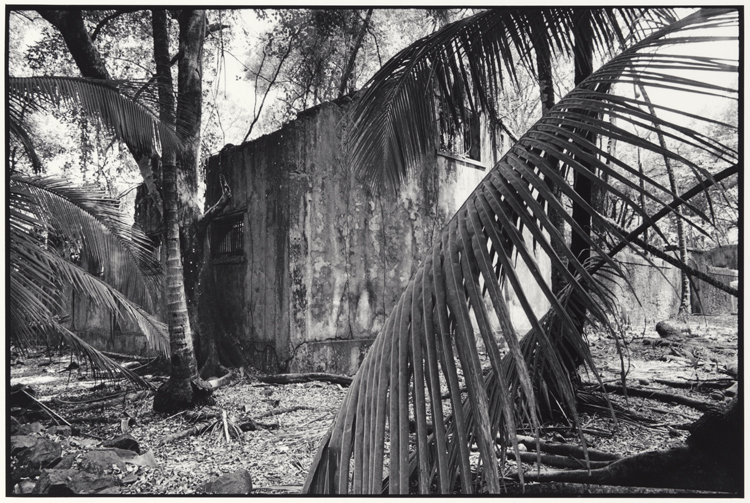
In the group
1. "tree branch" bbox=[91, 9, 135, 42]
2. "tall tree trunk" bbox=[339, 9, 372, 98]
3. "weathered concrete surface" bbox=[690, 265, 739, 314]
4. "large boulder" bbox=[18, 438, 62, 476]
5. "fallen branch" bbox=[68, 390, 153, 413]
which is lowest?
"large boulder" bbox=[18, 438, 62, 476]

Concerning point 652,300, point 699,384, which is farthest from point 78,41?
point 652,300

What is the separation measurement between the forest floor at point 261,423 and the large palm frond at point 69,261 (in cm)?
16

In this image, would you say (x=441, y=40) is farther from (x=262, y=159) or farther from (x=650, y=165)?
(x=262, y=159)

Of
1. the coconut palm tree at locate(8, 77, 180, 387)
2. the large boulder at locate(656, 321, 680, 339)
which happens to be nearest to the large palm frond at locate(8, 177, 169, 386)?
the coconut palm tree at locate(8, 77, 180, 387)

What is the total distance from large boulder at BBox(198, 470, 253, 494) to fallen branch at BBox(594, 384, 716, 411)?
147 centimetres

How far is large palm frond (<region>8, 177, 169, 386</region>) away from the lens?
160cm

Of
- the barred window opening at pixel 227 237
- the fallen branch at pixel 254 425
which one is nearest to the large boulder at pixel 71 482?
the fallen branch at pixel 254 425

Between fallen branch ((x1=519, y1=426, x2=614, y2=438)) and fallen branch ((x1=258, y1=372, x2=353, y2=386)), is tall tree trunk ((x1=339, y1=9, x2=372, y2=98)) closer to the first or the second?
fallen branch ((x1=258, y1=372, x2=353, y2=386))

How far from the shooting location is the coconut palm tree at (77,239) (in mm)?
1621

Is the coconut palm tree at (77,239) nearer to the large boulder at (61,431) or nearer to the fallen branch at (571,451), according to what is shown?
the large boulder at (61,431)

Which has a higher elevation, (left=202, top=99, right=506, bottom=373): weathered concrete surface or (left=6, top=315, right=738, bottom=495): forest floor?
(left=202, top=99, right=506, bottom=373): weathered concrete surface

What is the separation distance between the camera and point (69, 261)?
199 centimetres

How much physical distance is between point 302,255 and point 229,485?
192cm

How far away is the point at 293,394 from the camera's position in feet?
9.16
